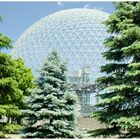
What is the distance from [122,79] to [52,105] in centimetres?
662

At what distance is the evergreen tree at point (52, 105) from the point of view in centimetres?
2133

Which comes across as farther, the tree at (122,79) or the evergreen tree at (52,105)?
the evergreen tree at (52,105)

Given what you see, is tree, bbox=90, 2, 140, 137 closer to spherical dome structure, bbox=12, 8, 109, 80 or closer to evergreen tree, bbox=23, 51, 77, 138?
evergreen tree, bbox=23, 51, 77, 138

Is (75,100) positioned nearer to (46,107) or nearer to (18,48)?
(46,107)

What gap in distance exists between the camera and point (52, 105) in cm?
2152

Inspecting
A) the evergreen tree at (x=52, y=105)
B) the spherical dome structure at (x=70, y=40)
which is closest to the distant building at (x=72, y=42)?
the spherical dome structure at (x=70, y=40)

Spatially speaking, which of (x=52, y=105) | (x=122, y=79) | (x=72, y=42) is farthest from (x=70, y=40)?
(x=122, y=79)

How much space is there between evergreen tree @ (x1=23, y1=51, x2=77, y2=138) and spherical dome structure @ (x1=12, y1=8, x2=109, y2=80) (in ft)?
119

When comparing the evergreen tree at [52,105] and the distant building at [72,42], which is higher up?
the distant building at [72,42]

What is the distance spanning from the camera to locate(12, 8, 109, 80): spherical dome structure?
199ft

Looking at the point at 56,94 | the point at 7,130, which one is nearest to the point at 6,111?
the point at 7,130

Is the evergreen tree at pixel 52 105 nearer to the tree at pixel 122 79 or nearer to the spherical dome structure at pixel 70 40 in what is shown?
the tree at pixel 122 79

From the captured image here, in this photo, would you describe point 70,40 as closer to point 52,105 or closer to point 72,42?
point 72,42

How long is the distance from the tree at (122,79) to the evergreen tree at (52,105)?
5.53 meters
